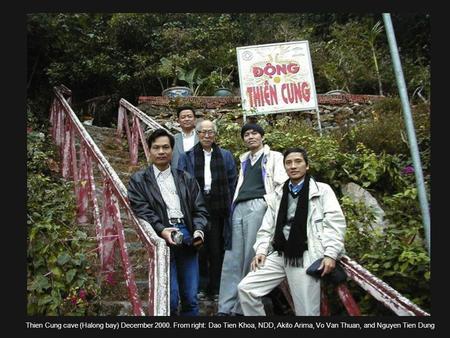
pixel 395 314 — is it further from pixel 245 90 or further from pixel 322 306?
pixel 245 90

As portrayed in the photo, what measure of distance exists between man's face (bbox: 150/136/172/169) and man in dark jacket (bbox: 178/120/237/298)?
629 mm

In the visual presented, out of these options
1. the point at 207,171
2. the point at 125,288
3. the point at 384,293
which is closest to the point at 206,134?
the point at 207,171

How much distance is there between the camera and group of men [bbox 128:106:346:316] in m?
3.30

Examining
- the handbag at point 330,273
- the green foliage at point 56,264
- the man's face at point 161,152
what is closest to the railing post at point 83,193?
the green foliage at point 56,264

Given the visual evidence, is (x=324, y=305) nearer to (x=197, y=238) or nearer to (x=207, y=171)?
(x=197, y=238)

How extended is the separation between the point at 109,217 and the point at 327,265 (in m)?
2.01

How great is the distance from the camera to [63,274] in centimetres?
393

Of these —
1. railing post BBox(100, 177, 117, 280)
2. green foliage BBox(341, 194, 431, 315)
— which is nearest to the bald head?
railing post BBox(100, 177, 117, 280)

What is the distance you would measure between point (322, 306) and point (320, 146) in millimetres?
2905

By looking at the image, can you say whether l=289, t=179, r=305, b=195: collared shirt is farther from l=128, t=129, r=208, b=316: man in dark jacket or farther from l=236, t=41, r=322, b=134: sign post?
l=236, t=41, r=322, b=134: sign post

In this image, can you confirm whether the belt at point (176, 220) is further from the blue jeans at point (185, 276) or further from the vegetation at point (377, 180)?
the vegetation at point (377, 180)

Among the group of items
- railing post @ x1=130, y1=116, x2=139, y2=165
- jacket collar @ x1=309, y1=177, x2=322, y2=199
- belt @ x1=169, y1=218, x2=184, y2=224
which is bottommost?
belt @ x1=169, y1=218, x2=184, y2=224

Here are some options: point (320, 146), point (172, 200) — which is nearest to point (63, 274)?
point (172, 200)

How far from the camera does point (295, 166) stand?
3.48m
